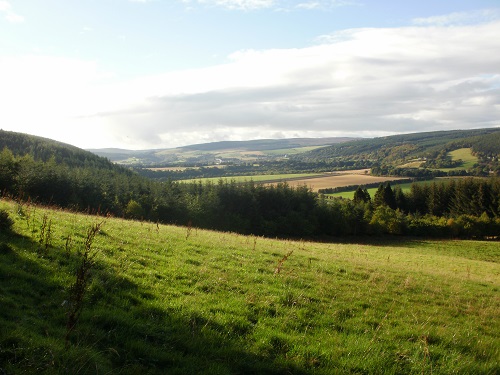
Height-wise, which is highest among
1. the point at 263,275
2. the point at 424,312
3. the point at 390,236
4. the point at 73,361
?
the point at 73,361

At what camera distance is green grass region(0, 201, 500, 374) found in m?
5.68

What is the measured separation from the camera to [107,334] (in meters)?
6.09

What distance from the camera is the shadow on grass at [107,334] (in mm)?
4945

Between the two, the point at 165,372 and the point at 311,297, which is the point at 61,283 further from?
the point at 311,297

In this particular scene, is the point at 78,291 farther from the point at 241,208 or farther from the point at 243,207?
the point at 243,207

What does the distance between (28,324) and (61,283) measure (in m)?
2.04

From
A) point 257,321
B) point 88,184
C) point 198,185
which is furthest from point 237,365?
point 198,185

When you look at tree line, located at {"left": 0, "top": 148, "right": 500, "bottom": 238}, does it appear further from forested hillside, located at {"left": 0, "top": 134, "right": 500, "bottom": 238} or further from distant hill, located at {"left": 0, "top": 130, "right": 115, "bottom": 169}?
distant hill, located at {"left": 0, "top": 130, "right": 115, "bottom": 169}

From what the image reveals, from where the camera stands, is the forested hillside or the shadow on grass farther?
the forested hillside

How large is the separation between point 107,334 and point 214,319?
216 centimetres

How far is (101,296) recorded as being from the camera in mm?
7621

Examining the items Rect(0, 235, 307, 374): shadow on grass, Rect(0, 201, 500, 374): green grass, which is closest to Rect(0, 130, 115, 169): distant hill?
Rect(0, 201, 500, 374): green grass

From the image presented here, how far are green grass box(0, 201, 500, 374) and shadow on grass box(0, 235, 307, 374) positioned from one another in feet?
0.07

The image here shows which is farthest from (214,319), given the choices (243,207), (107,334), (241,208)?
(243,207)
